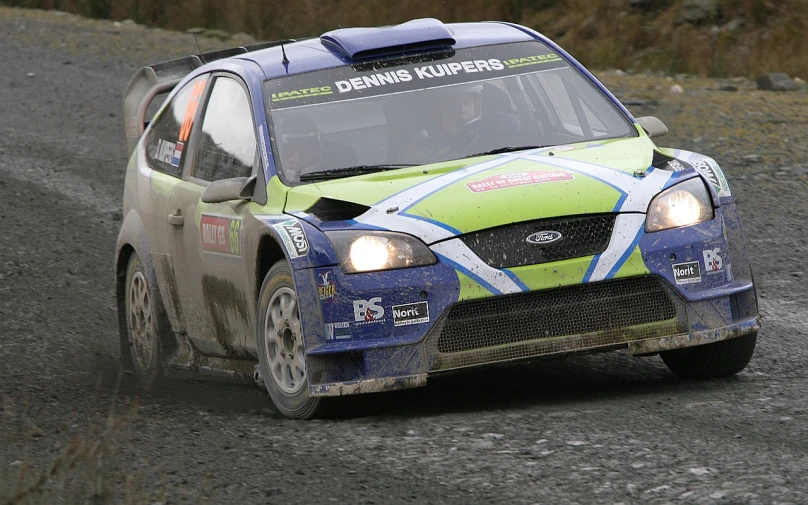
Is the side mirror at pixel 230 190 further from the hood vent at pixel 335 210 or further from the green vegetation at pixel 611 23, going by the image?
the green vegetation at pixel 611 23

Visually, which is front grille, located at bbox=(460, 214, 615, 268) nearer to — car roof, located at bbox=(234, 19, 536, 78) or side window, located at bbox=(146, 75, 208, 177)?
car roof, located at bbox=(234, 19, 536, 78)

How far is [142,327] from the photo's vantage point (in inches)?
304

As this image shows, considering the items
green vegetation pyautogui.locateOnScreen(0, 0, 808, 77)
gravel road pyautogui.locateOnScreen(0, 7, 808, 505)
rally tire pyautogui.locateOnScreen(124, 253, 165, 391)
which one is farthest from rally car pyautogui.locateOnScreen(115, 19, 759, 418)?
green vegetation pyautogui.locateOnScreen(0, 0, 808, 77)

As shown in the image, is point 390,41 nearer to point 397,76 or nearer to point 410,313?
point 397,76

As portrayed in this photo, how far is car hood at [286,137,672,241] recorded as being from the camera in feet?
18.0

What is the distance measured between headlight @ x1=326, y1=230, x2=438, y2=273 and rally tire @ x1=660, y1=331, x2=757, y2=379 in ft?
4.50

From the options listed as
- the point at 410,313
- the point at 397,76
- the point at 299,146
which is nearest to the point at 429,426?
the point at 410,313

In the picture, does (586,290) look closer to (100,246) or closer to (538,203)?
(538,203)

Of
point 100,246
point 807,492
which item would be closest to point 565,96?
point 807,492

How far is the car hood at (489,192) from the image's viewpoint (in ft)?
18.0

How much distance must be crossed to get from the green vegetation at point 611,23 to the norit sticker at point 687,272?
11.8 m

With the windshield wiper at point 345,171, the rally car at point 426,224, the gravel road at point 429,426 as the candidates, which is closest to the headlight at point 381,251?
the rally car at point 426,224

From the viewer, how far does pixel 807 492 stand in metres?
4.08

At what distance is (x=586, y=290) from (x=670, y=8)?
14899 mm
